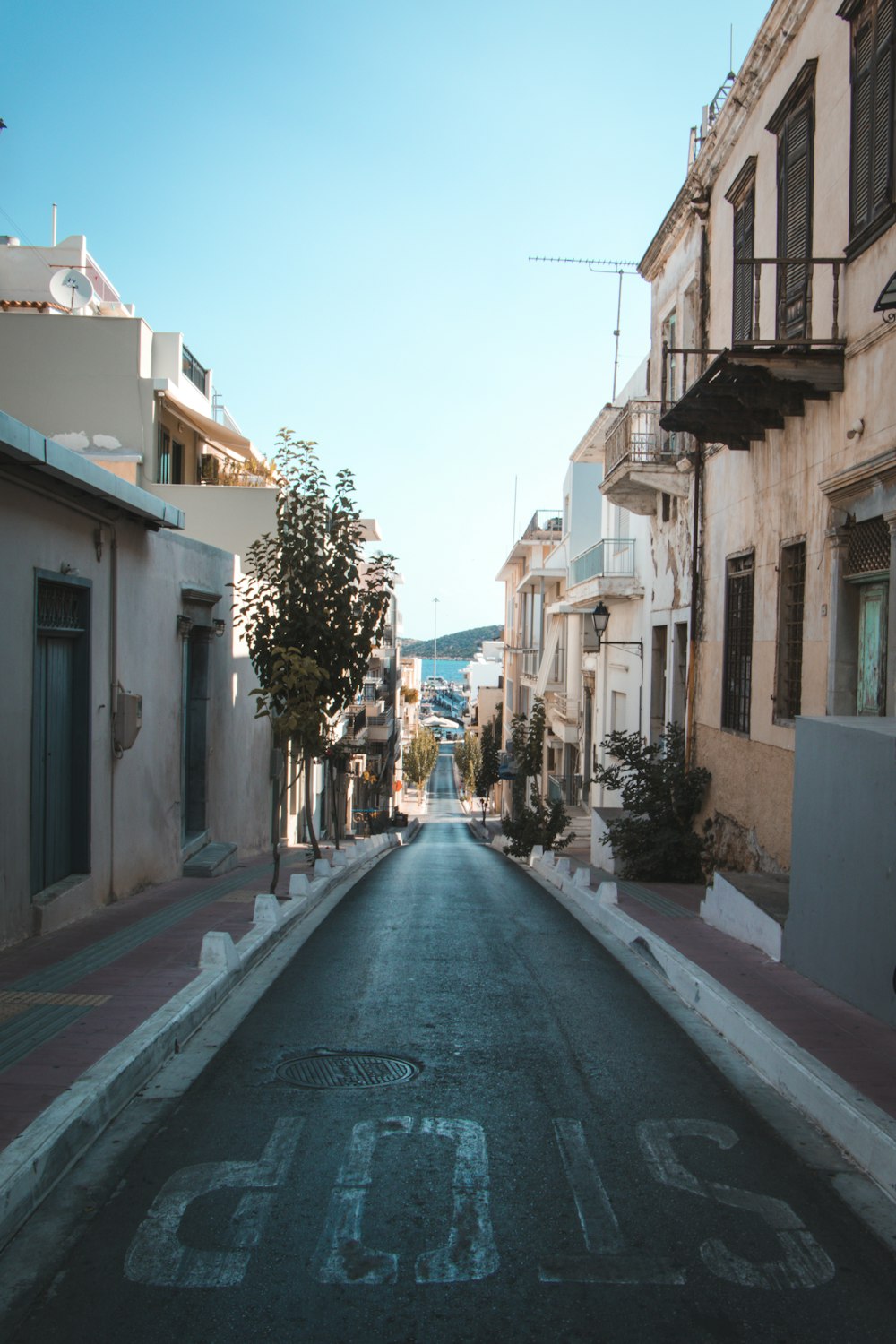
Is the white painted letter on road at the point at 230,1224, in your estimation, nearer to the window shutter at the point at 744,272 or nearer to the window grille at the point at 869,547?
the window grille at the point at 869,547

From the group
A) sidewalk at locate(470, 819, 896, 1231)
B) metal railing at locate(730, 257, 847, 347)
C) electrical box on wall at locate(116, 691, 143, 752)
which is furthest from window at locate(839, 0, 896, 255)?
electrical box on wall at locate(116, 691, 143, 752)

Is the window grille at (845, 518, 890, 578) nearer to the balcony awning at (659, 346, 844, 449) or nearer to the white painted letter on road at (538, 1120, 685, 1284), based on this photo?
the balcony awning at (659, 346, 844, 449)

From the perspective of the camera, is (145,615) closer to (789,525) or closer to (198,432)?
(789,525)

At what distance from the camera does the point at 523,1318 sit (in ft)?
12.5

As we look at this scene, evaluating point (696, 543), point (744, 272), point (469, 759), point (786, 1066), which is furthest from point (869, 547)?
point (469, 759)

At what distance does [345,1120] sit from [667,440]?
13.9 metres

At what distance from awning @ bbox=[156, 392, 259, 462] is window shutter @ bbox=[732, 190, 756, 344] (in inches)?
423

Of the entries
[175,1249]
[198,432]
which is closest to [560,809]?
[198,432]

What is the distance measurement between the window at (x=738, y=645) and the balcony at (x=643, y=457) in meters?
2.87

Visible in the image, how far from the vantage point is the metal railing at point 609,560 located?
78.9 feet

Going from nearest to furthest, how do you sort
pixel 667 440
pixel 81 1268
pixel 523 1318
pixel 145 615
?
pixel 523 1318, pixel 81 1268, pixel 145 615, pixel 667 440

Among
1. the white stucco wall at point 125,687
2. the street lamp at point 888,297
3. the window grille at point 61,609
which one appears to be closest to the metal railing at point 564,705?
the white stucco wall at point 125,687

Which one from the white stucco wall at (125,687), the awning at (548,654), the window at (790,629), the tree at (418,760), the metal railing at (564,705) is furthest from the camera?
the tree at (418,760)

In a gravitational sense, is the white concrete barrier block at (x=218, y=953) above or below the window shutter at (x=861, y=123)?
below
